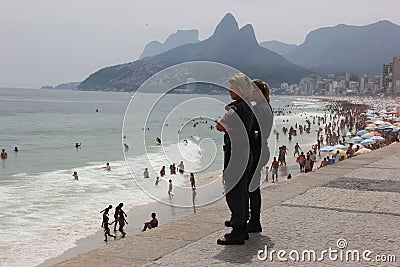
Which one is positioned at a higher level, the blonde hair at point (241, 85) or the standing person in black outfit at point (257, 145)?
the blonde hair at point (241, 85)

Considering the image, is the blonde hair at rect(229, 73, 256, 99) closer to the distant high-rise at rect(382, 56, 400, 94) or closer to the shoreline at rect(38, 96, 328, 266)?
the shoreline at rect(38, 96, 328, 266)

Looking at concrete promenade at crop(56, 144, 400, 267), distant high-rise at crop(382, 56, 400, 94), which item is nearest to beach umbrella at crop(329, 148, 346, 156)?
concrete promenade at crop(56, 144, 400, 267)

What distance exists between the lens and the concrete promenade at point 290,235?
3.19 metres

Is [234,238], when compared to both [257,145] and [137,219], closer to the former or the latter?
[257,145]

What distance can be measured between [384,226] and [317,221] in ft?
Result: 1.84

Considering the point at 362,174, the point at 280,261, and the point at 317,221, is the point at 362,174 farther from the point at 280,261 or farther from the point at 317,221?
the point at 280,261

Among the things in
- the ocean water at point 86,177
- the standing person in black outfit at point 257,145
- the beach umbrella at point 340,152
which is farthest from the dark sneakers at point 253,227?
the beach umbrella at point 340,152

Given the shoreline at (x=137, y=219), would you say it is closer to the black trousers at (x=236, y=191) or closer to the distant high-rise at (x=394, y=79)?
the black trousers at (x=236, y=191)

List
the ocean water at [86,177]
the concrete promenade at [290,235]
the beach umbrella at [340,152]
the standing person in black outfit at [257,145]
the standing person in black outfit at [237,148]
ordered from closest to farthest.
→ the concrete promenade at [290,235] < the standing person in black outfit at [237,148] < the standing person in black outfit at [257,145] < the ocean water at [86,177] < the beach umbrella at [340,152]

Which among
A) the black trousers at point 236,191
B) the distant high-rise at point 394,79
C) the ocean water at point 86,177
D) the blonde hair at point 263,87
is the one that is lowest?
the ocean water at point 86,177

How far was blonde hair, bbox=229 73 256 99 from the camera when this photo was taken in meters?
3.39

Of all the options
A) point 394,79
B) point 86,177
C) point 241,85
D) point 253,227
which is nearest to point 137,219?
point 86,177

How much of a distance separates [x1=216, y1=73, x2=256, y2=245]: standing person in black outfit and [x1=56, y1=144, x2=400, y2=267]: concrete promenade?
0.18 metres

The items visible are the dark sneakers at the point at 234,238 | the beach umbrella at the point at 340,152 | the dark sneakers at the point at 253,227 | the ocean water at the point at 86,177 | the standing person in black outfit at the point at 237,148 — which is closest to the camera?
the standing person in black outfit at the point at 237,148
